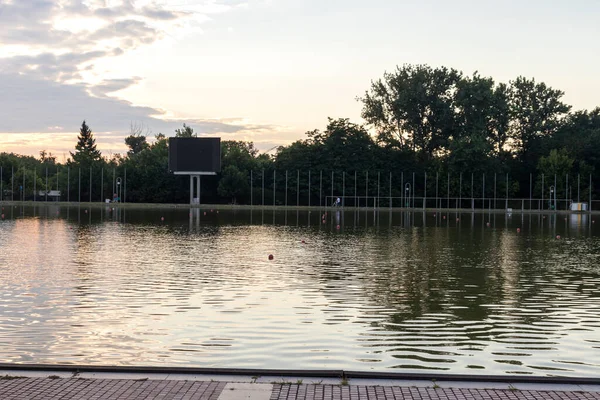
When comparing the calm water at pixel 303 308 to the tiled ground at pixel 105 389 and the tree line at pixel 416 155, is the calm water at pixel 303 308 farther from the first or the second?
the tree line at pixel 416 155

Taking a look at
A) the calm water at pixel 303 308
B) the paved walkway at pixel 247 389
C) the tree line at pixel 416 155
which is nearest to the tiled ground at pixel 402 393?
the paved walkway at pixel 247 389

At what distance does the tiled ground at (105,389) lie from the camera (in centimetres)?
765

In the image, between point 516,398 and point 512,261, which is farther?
point 512,261

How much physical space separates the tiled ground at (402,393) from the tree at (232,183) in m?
94.5

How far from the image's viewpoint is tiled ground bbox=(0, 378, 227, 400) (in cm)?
765

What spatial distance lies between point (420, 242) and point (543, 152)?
293 feet

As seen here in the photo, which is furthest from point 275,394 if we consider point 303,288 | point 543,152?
point 543,152

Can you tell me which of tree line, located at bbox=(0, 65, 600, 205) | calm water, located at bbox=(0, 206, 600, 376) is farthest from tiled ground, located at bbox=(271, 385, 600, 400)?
tree line, located at bbox=(0, 65, 600, 205)

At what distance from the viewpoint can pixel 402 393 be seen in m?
→ 7.90

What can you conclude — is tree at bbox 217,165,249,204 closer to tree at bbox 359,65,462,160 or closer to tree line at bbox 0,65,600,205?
tree line at bbox 0,65,600,205

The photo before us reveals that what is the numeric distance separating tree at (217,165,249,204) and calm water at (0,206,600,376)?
7225cm

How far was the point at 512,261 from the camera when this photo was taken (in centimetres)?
2628

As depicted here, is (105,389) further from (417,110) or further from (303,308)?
(417,110)

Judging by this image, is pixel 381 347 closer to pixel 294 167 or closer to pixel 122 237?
pixel 122 237
